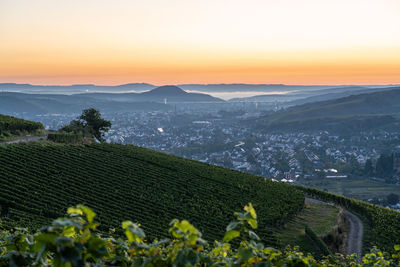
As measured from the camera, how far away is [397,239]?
1195 inches

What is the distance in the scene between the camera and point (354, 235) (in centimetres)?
3272

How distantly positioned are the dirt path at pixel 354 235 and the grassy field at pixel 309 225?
143 cm

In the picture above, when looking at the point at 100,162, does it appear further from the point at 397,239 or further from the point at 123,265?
the point at 123,265

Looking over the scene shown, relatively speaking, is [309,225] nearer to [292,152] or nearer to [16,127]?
[16,127]

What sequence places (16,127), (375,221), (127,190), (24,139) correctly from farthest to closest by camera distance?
(16,127) → (24,139) → (375,221) → (127,190)

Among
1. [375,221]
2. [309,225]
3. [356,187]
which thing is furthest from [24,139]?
[356,187]

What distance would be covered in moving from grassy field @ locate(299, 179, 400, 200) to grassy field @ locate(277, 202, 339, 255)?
48.0 metres

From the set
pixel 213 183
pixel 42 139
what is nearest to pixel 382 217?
pixel 213 183

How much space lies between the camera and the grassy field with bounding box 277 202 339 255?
92.4 feet

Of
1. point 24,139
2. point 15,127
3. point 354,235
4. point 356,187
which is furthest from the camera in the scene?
point 356,187

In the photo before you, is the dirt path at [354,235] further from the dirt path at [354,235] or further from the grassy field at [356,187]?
the grassy field at [356,187]

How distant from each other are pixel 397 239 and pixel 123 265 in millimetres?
31620

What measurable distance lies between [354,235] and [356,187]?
215 ft

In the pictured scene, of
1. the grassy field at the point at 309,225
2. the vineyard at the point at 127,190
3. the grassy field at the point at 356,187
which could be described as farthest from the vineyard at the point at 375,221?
the grassy field at the point at 356,187
